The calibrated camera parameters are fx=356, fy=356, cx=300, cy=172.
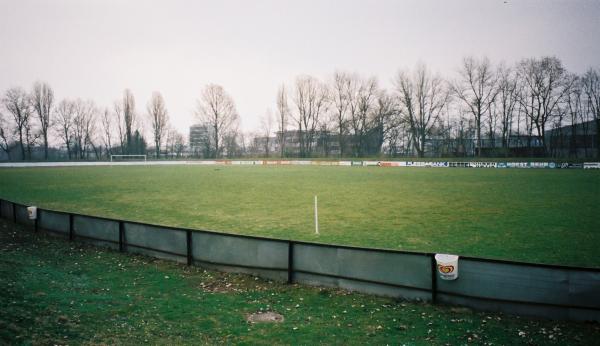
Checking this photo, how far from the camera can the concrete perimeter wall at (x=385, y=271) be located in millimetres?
6031

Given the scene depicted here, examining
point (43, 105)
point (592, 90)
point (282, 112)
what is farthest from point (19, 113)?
point (592, 90)

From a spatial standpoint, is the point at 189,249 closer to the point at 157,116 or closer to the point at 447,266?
the point at 447,266

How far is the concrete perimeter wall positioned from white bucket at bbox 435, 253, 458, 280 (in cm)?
15

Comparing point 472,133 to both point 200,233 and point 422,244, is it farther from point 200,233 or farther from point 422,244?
point 200,233

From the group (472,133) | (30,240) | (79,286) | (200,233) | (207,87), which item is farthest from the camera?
(207,87)

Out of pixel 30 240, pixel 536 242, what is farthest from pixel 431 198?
pixel 30 240

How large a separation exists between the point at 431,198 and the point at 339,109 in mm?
68497

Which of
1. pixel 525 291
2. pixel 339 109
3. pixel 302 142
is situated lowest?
pixel 525 291

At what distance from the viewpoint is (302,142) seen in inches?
3499

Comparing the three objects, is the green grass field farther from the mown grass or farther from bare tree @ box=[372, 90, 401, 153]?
bare tree @ box=[372, 90, 401, 153]

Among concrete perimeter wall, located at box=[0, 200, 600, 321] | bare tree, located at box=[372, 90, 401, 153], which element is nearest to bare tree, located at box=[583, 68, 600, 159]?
bare tree, located at box=[372, 90, 401, 153]

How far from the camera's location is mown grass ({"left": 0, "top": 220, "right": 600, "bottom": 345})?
561 centimetres

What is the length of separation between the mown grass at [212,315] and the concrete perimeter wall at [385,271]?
0.23 metres

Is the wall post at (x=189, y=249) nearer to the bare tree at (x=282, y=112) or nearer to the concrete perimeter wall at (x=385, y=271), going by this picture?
the concrete perimeter wall at (x=385, y=271)
